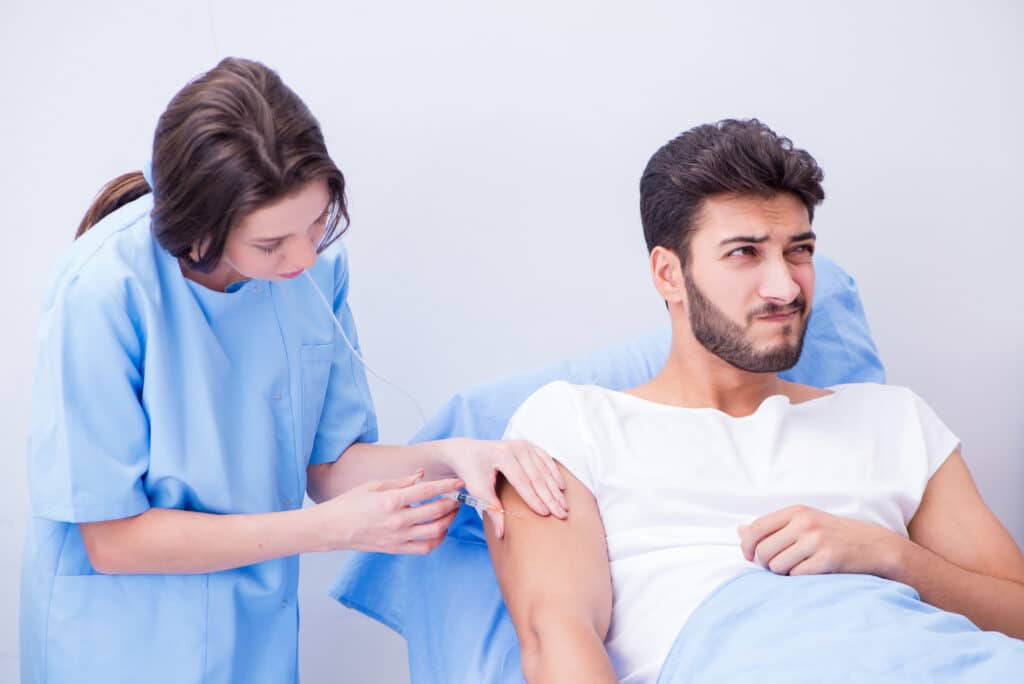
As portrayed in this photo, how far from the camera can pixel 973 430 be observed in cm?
229

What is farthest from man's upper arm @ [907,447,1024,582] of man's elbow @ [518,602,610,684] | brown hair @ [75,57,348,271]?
brown hair @ [75,57,348,271]

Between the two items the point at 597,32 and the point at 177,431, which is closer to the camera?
the point at 177,431

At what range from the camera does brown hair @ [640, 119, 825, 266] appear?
156cm

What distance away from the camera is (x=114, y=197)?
1462mm

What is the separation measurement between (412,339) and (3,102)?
849mm

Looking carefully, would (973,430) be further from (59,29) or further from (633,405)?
(59,29)

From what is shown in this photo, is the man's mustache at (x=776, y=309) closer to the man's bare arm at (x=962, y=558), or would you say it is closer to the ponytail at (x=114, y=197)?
the man's bare arm at (x=962, y=558)

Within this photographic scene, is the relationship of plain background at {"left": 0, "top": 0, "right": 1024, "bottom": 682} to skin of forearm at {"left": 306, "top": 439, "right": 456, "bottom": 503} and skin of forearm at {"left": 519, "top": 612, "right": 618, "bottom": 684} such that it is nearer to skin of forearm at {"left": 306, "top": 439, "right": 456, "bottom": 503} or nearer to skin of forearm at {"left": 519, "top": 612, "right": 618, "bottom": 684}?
skin of forearm at {"left": 306, "top": 439, "right": 456, "bottom": 503}

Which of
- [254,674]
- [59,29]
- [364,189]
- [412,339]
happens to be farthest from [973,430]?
[59,29]

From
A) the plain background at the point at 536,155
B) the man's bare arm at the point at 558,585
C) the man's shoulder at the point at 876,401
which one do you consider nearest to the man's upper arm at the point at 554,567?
the man's bare arm at the point at 558,585

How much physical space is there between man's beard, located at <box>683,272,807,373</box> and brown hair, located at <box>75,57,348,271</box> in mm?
633

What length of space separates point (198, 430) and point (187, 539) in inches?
5.8

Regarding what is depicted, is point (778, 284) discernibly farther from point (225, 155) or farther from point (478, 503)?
point (225, 155)

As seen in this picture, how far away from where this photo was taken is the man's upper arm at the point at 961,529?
1.51 m
